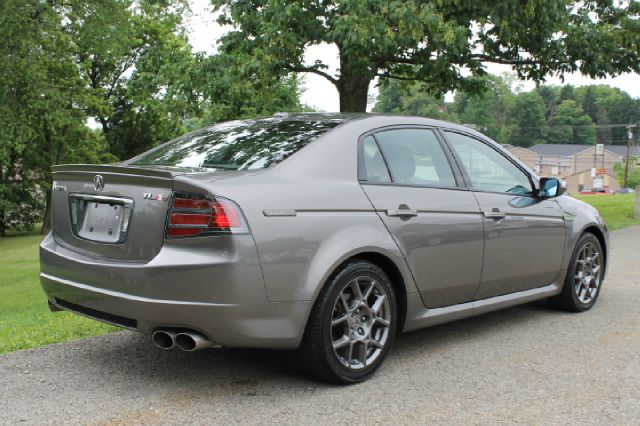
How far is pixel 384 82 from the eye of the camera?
1673cm

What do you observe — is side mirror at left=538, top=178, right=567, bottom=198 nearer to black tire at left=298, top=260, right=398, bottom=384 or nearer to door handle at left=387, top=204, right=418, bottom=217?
door handle at left=387, top=204, right=418, bottom=217

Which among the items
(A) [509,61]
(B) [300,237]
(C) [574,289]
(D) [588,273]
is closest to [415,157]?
(B) [300,237]

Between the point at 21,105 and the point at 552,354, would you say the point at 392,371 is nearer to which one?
the point at 552,354

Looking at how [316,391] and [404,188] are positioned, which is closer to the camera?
[316,391]

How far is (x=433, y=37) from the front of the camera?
11414 millimetres

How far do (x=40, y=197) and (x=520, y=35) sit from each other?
33.3m

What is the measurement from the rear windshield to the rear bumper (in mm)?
778

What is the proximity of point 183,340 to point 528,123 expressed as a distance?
461ft

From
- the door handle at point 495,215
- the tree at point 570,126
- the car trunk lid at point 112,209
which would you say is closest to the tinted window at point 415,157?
the door handle at point 495,215

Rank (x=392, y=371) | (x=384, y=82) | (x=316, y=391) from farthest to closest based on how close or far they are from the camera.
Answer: (x=384, y=82) → (x=392, y=371) → (x=316, y=391)

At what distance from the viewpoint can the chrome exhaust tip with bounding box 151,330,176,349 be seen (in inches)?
149

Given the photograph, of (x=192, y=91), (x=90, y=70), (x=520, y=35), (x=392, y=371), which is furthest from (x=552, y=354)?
(x=90, y=70)

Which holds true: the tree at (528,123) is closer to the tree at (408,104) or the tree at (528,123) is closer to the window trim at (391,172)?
the tree at (408,104)

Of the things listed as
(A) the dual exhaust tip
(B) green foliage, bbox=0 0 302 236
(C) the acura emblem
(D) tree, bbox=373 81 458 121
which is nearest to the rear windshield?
(C) the acura emblem
